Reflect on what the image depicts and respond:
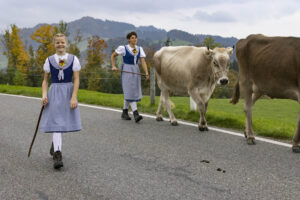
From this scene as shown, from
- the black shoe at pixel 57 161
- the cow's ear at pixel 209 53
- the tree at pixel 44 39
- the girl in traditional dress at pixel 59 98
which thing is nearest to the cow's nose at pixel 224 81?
the cow's ear at pixel 209 53

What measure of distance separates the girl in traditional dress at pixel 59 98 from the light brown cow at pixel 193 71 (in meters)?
3.03

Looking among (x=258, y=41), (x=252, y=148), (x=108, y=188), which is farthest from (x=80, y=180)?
(x=258, y=41)

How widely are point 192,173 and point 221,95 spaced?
6652cm

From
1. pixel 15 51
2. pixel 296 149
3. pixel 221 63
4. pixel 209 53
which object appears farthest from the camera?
pixel 15 51

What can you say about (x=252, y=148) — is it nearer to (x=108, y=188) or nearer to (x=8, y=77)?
(x=108, y=188)

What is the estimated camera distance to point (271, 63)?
6137 mm

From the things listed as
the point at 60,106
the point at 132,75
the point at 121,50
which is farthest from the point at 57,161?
the point at 132,75

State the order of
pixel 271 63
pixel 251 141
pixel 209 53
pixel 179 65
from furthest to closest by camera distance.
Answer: pixel 179 65, pixel 209 53, pixel 251 141, pixel 271 63

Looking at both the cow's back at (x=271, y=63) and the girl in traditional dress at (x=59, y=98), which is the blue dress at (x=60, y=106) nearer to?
the girl in traditional dress at (x=59, y=98)

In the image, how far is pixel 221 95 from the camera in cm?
6988

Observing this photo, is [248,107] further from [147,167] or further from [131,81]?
[131,81]

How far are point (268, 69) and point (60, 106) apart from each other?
349 centimetres

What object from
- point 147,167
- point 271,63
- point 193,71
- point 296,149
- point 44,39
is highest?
point 44,39

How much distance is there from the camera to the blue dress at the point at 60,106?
4883 mm
